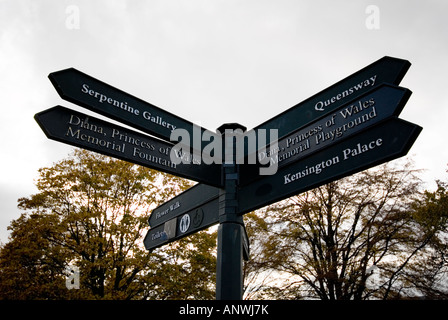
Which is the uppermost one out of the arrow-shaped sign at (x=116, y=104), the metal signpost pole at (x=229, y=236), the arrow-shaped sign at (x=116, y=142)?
the arrow-shaped sign at (x=116, y=104)

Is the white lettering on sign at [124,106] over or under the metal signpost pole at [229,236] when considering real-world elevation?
over

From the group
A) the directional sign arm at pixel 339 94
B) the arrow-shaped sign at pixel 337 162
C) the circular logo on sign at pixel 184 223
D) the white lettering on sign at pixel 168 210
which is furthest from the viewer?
the white lettering on sign at pixel 168 210

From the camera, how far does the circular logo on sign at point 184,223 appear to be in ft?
13.0

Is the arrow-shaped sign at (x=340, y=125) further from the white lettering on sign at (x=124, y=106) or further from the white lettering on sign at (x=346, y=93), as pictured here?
the white lettering on sign at (x=124, y=106)

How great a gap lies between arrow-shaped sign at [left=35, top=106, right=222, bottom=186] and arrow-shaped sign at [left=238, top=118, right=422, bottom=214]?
590 mm

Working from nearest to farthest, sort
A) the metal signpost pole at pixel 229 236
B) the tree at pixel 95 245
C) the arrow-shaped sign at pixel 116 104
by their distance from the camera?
the arrow-shaped sign at pixel 116 104, the metal signpost pole at pixel 229 236, the tree at pixel 95 245

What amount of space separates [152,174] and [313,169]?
12.3 m

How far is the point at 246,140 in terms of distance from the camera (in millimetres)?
3703

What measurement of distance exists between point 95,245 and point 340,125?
11769 mm

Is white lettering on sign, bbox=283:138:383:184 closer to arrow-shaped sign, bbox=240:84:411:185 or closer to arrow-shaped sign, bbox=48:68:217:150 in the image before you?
arrow-shaped sign, bbox=240:84:411:185

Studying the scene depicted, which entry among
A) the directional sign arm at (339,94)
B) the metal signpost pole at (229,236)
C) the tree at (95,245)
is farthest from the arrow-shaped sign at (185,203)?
the tree at (95,245)

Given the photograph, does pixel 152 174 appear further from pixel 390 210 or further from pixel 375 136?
pixel 375 136

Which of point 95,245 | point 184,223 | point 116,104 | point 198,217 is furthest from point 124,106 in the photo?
point 95,245

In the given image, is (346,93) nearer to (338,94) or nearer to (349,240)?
(338,94)
